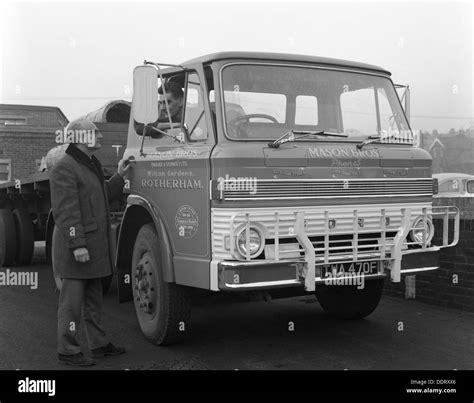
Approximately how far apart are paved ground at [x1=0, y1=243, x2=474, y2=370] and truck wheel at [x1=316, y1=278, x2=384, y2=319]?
13 centimetres

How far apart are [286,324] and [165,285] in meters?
1.65

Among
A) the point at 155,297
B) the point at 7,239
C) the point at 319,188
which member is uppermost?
the point at 319,188

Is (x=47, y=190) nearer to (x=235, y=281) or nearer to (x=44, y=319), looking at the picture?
(x=44, y=319)

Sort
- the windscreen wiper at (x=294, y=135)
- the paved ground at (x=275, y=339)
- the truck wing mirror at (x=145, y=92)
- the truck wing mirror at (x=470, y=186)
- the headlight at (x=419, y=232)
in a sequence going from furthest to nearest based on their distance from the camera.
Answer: the truck wing mirror at (x=470, y=186) < the headlight at (x=419, y=232) < the paved ground at (x=275, y=339) < the truck wing mirror at (x=145, y=92) < the windscreen wiper at (x=294, y=135)

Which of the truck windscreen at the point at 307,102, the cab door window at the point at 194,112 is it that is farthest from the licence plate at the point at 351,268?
the cab door window at the point at 194,112

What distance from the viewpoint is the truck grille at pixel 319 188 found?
4.68 metres

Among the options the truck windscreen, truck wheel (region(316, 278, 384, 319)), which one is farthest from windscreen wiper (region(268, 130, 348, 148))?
truck wheel (region(316, 278, 384, 319))

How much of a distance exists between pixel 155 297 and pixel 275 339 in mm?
1206

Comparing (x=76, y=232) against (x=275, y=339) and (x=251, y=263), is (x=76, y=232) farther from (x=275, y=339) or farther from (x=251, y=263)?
(x=275, y=339)

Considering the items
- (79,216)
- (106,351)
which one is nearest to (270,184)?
(79,216)

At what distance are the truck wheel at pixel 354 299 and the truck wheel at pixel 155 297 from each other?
1.59m

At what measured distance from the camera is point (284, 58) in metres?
5.32

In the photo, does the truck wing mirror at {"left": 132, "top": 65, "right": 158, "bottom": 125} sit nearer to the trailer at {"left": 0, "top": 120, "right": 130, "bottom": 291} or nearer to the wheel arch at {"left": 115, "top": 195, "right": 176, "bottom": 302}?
the wheel arch at {"left": 115, "top": 195, "right": 176, "bottom": 302}

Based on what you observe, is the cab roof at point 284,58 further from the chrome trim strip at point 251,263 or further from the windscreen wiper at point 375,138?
the chrome trim strip at point 251,263
